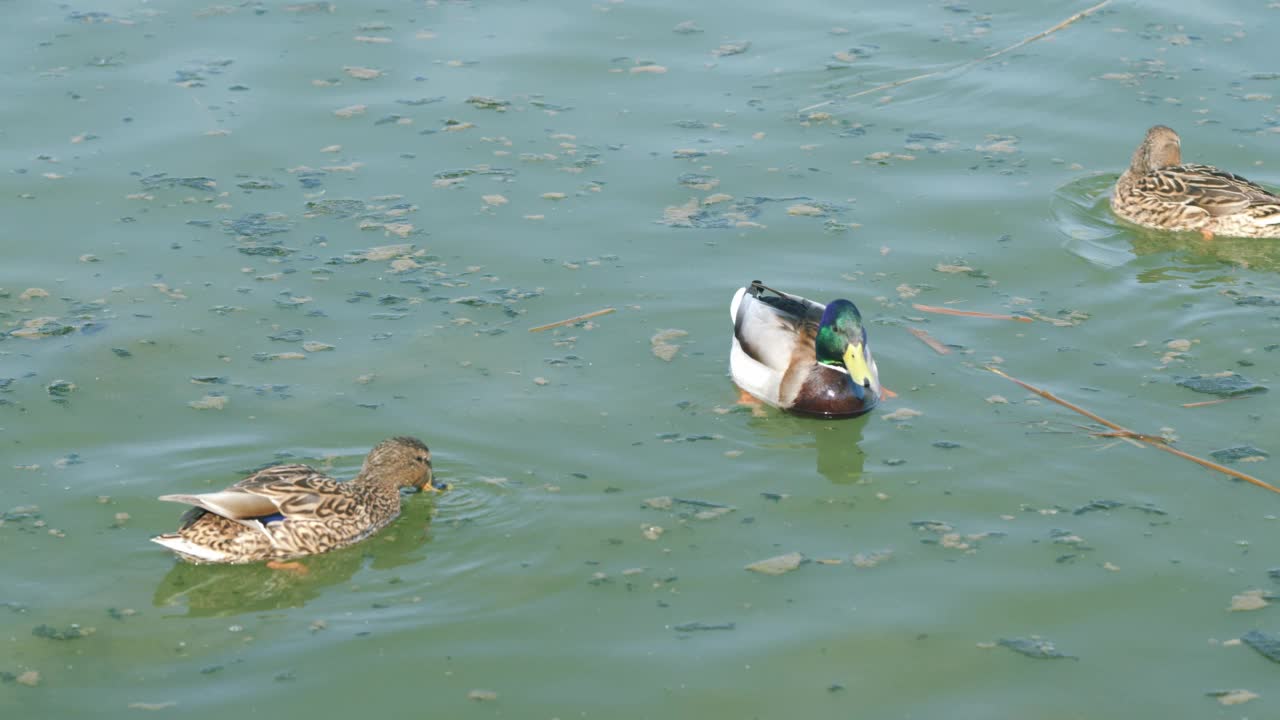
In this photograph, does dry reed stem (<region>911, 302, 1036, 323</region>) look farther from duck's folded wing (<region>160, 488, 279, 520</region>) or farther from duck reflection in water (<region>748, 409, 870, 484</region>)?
duck's folded wing (<region>160, 488, 279, 520</region>)

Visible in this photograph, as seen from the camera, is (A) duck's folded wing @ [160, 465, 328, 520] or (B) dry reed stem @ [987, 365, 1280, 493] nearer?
(A) duck's folded wing @ [160, 465, 328, 520]

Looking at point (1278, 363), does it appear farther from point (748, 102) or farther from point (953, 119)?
point (748, 102)

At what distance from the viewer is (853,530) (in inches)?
288

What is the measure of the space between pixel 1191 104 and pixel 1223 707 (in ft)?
24.7

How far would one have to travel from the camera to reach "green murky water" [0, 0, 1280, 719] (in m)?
6.41

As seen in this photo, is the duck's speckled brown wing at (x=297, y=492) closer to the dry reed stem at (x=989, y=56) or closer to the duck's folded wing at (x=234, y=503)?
the duck's folded wing at (x=234, y=503)

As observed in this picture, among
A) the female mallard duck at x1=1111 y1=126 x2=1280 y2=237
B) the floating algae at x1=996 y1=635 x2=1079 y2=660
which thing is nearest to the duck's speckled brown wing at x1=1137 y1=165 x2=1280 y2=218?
the female mallard duck at x1=1111 y1=126 x2=1280 y2=237

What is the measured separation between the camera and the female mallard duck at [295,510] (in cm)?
697

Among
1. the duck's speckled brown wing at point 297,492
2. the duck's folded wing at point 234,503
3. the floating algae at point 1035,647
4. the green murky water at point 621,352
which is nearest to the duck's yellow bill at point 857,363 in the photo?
the green murky water at point 621,352

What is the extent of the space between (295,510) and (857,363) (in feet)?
10.0

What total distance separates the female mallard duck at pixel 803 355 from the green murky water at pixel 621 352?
0.53ft

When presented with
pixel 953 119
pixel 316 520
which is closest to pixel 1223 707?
pixel 316 520

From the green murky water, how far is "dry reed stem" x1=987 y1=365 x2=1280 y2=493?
3.4 inches

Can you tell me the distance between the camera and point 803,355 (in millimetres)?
8977
